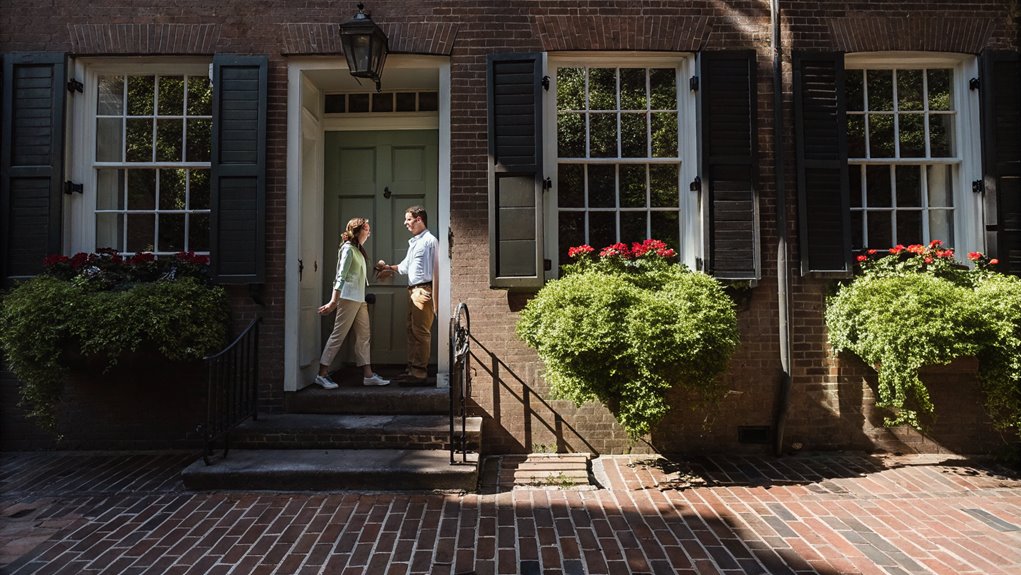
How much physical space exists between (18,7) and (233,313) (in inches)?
135

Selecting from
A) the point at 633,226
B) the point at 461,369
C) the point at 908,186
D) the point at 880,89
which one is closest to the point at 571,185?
the point at 633,226

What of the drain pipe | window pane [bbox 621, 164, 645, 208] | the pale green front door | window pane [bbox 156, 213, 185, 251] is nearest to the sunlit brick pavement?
the drain pipe

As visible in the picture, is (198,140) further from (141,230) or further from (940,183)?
(940,183)

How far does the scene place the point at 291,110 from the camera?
17.0ft

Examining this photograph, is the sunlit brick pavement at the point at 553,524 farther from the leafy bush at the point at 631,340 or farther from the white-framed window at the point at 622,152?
the white-framed window at the point at 622,152

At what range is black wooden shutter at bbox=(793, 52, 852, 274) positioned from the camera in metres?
5.05

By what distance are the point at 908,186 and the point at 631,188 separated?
8.56ft

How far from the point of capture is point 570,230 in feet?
17.5

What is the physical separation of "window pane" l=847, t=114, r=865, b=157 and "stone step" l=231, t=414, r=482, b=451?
14.0 feet

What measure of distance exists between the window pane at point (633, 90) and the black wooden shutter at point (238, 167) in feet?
10.7

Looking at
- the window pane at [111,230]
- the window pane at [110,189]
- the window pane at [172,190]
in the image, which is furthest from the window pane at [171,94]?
the window pane at [111,230]

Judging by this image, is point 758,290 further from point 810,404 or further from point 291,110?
point 291,110

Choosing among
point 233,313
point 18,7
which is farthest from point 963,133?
point 18,7

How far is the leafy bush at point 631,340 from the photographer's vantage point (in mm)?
4145
